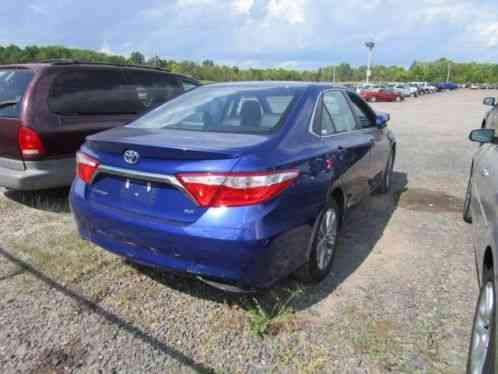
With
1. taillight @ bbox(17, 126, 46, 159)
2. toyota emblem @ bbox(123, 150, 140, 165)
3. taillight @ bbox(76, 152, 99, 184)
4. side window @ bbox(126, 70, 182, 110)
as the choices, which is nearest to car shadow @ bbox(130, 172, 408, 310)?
toyota emblem @ bbox(123, 150, 140, 165)

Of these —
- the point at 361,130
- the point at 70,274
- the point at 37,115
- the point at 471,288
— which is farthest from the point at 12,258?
the point at 471,288

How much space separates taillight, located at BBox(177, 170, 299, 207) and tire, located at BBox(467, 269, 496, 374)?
49.6 inches

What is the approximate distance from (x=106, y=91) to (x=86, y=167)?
8.85 feet

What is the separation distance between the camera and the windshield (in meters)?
2.90

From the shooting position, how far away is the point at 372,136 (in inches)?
171

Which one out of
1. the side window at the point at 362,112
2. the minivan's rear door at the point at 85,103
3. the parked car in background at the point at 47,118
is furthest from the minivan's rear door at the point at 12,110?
the side window at the point at 362,112

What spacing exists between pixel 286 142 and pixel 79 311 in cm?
186

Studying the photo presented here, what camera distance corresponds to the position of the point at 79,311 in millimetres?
2736

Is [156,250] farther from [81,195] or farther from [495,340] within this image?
[495,340]

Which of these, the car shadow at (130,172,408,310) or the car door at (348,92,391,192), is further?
the car door at (348,92,391,192)

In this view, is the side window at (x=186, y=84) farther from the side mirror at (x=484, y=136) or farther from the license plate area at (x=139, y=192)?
the side mirror at (x=484, y=136)

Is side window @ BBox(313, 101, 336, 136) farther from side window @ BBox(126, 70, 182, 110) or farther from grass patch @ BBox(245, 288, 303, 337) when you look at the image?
side window @ BBox(126, 70, 182, 110)

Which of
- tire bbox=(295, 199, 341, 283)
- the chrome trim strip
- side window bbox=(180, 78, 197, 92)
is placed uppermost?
side window bbox=(180, 78, 197, 92)

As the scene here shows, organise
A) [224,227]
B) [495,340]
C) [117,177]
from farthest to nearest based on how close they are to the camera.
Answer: [117,177], [224,227], [495,340]
